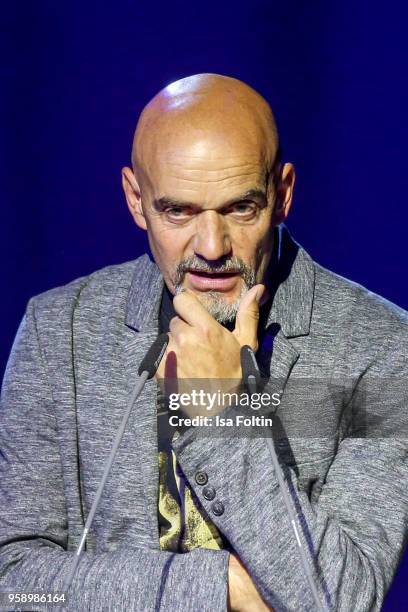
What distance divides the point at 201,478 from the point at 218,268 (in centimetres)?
35

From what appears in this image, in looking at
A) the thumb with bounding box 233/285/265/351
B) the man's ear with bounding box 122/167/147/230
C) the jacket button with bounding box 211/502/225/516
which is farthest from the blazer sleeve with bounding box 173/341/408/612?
the man's ear with bounding box 122/167/147/230

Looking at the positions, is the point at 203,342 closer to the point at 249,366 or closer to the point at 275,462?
the point at 249,366

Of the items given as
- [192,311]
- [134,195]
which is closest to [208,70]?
[134,195]

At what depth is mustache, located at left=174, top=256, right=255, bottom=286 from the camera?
1981mm

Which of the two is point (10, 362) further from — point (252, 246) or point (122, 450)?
point (252, 246)

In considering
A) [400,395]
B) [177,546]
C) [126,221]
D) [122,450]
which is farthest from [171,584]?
[126,221]

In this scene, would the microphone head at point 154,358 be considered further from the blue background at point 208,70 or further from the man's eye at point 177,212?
the blue background at point 208,70

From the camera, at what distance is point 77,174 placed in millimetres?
2770

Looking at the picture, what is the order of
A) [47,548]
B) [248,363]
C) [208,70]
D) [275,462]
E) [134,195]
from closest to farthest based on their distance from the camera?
1. [275,462]
2. [248,363]
3. [47,548]
4. [134,195]
5. [208,70]

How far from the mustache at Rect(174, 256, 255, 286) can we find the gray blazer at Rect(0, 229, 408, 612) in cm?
14

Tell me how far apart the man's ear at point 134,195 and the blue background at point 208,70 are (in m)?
0.58

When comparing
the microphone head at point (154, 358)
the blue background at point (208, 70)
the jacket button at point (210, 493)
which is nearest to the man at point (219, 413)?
the jacket button at point (210, 493)

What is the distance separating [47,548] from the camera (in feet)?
6.43

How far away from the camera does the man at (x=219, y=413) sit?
1.83 metres
